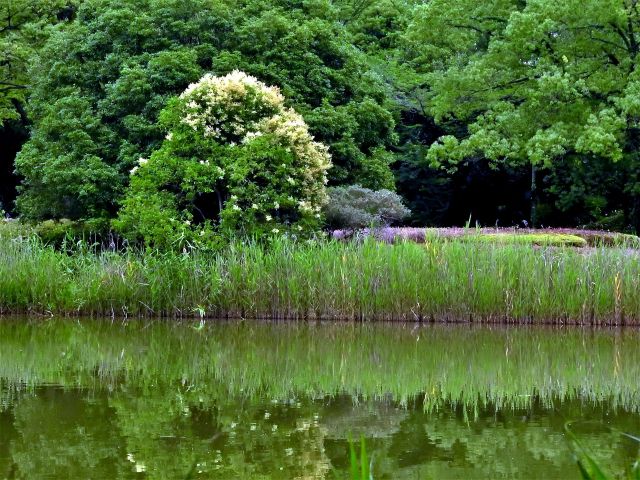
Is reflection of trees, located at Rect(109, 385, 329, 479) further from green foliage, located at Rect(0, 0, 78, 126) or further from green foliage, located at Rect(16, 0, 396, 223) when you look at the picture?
green foliage, located at Rect(0, 0, 78, 126)

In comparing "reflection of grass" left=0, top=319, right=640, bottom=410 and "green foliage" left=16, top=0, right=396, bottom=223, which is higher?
"green foliage" left=16, top=0, right=396, bottom=223

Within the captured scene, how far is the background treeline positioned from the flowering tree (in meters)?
1.85

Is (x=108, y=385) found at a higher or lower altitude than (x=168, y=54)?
lower

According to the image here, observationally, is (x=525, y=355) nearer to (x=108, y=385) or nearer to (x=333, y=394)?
(x=333, y=394)

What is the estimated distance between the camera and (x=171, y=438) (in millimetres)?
4887

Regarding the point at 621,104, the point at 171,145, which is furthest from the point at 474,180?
the point at 171,145

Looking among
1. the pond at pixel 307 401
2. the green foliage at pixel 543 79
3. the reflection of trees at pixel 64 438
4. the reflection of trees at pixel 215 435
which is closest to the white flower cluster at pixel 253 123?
the pond at pixel 307 401

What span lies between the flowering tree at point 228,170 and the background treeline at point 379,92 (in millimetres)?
1855

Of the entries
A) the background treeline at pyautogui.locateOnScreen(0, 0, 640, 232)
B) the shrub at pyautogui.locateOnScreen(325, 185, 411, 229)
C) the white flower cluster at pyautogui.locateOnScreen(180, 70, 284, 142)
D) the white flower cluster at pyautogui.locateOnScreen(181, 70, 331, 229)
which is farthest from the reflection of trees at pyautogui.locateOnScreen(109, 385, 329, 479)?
the background treeline at pyautogui.locateOnScreen(0, 0, 640, 232)

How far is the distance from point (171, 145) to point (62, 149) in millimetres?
3388

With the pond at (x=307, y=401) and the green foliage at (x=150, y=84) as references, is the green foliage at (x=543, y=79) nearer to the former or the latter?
the green foliage at (x=150, y=84)

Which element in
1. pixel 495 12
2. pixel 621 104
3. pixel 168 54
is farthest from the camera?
pixel 495 12

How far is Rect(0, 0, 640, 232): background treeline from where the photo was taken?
1566 cm

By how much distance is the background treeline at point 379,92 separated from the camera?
15.7 meters
